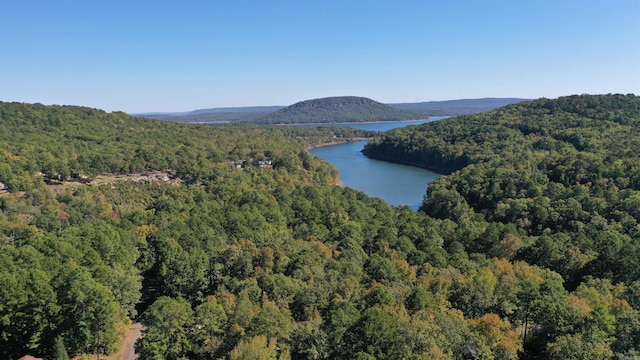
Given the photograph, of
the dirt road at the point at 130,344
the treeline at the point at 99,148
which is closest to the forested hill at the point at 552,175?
the dirt road at the point at 130,344

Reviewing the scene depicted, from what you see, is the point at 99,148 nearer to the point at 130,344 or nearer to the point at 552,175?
the point at 130,344

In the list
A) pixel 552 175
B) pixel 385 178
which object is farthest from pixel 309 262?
pixel 385 178

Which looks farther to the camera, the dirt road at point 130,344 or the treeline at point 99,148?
the treeline at point 99,148

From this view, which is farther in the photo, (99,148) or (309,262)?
(99,148)

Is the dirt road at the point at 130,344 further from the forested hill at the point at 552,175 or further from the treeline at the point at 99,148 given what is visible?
the treeline at the point at 99,148

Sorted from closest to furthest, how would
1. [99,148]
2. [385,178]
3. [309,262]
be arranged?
1. [309,262]
2. [99,148]
3. [385,178]

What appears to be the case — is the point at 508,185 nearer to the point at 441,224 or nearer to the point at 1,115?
the point at 441,224

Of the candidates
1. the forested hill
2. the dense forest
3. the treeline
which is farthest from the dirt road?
the treeline
